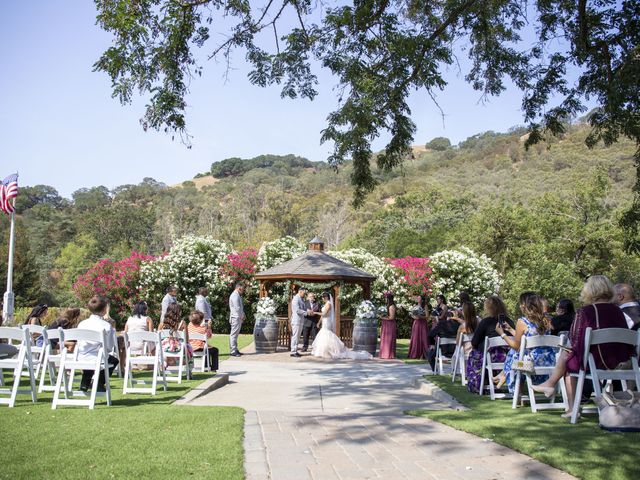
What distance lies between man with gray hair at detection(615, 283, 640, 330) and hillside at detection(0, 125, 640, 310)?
9606mm

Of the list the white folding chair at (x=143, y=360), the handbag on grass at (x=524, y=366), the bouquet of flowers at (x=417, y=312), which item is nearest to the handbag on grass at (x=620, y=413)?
the handbag on grass at (x=524, y=366)

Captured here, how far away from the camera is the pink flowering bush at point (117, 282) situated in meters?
25.7

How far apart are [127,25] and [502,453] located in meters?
8.86

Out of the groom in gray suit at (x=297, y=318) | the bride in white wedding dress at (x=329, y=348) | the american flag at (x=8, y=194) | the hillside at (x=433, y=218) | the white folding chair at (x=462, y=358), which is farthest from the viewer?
the hillside at (x=433, y=218)

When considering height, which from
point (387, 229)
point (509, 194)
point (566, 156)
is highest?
point (566, 156)

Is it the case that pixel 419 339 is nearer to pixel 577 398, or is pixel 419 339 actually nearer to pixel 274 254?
pixel 577 398

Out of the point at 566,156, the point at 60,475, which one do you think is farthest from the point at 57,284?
the point at 60,475

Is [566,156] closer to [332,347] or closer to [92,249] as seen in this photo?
[92,249]

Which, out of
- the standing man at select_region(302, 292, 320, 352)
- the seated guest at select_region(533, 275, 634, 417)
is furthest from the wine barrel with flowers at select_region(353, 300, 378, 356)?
the seated guest at select_region(533, 275, 634, 417)

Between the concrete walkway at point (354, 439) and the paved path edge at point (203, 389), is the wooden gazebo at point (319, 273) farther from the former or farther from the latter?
the paved path edge at point (203, 389)

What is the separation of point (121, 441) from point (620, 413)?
4564 millimetres

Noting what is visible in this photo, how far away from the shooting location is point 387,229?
55938 millimetres

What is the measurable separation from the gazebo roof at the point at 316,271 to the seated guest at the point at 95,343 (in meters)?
10.2

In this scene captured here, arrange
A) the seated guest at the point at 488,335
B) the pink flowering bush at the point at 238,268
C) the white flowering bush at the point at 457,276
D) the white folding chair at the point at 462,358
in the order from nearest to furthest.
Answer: the seated guest at the point at 488,335
the white folding chair at the point at 462,358
the white flowering bush at the point at 457,276
the pink flowering bush at the point at 238,268
